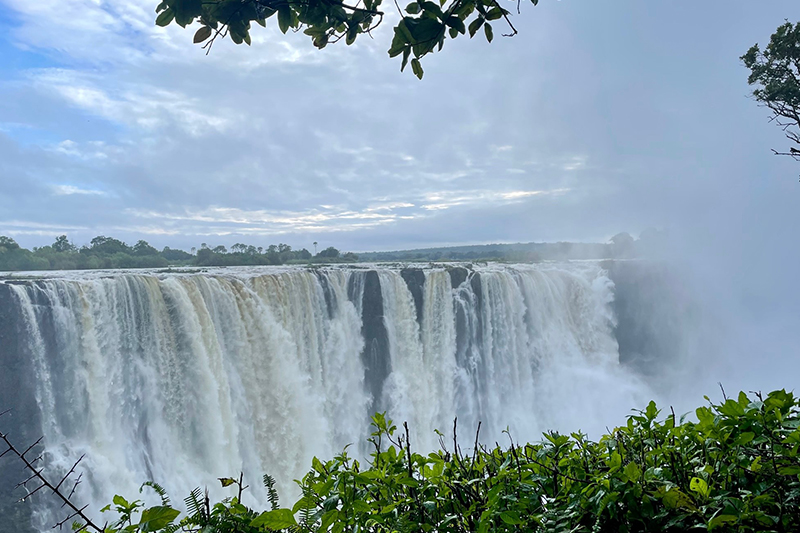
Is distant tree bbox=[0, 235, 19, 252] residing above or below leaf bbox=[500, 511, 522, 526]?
above

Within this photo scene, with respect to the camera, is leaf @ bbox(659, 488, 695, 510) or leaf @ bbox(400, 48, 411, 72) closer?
leaf @ bbox(659, 488, 695, 510)

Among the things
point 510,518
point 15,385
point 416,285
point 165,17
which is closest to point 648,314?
point 416,285

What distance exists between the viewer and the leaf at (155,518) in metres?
0.85

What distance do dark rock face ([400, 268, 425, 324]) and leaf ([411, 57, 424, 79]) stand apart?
44.0 ft

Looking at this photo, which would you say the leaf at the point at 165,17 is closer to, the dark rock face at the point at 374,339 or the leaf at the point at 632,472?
the leaf at the point at 632,472

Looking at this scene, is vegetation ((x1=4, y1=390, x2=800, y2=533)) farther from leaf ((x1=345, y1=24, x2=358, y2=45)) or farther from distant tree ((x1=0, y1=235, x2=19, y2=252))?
distant tree ((x1=0, y1=235, x2=19, y2=252))

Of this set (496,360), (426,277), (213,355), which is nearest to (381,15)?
(213,355)

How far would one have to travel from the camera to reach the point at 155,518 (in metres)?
0.86

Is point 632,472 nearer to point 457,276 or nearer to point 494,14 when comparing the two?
point 494,14

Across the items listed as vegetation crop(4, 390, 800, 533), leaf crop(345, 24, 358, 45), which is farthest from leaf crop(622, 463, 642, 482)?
leaf crop(345, 24, 358, 45)

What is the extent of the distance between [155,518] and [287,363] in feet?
38.9

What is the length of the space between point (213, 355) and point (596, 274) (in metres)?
15.1

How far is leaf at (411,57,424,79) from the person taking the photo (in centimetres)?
129

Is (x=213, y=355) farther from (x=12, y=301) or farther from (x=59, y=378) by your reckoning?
(x=12, y=301)
